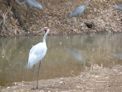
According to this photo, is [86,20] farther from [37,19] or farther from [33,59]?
[33,59]

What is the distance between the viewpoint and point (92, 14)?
40.8 m

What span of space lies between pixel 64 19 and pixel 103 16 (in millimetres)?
4165

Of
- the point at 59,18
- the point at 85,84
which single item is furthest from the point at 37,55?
the point at 59,18

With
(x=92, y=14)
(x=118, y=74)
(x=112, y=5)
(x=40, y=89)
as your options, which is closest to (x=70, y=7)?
(x=92, y=14)

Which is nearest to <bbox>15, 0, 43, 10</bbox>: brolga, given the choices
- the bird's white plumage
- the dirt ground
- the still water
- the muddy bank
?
the muddy bank

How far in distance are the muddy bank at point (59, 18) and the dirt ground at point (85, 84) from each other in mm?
19410

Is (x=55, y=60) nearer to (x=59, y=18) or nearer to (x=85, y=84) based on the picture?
(x=85, y=84)

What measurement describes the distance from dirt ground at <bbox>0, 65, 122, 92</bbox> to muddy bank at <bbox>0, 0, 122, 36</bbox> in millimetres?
19410

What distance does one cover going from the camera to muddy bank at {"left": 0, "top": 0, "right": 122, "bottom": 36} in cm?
3525

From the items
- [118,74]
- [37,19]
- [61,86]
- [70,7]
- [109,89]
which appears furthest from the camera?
[70,7]

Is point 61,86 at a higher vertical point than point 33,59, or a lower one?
lower

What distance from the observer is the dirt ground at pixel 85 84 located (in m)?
12.1

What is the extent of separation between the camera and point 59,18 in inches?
1524

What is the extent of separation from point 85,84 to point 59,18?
85.4ft
